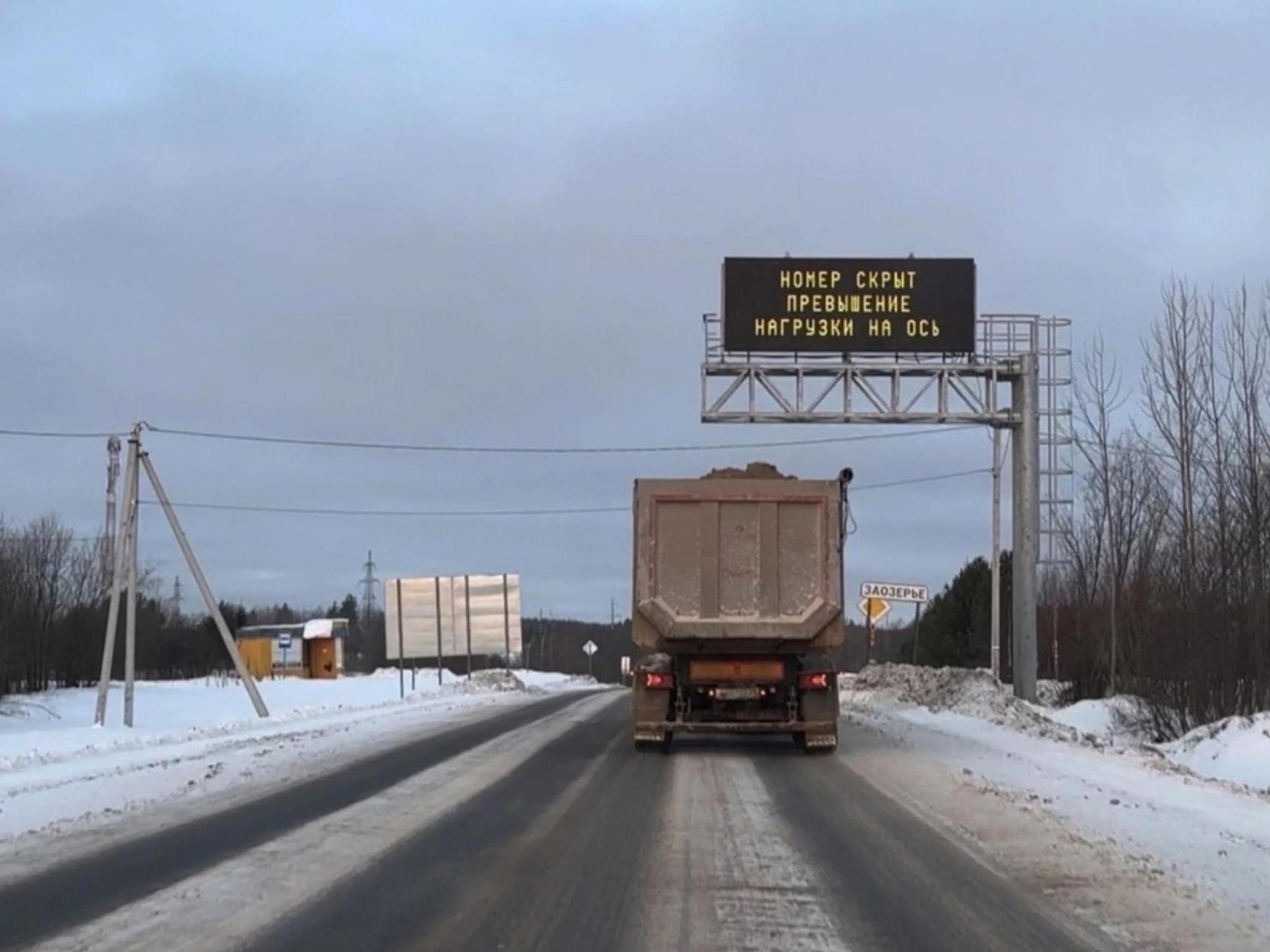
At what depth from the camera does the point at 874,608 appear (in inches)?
1700

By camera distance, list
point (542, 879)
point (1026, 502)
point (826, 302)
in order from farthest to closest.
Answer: point (1026, 502)
point (826, 302)
point (542, 879)

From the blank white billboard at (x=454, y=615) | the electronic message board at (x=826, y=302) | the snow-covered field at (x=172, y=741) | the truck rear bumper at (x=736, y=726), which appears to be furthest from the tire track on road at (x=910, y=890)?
the blank white billboard at (x=454, y=615)

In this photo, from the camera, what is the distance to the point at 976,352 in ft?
98.4

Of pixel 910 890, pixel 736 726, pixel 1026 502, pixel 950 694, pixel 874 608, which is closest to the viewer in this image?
pixel 910 890

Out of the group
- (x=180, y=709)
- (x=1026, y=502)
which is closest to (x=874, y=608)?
(x=1026, y=502)

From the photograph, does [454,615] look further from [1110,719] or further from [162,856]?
[162,856]

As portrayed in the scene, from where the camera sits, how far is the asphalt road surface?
Result: 306 inches

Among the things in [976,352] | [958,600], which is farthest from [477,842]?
[958,600]

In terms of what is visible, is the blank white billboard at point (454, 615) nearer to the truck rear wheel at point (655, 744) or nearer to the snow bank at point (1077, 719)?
the snow bank at point (1077, 719)

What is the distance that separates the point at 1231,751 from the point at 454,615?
33.2 m

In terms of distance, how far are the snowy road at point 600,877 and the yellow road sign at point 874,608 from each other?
27.0m

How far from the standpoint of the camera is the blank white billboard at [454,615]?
47625 millimetres

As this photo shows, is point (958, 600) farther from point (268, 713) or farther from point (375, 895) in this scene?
point (375, 895)

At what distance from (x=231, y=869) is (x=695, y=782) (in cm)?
718
